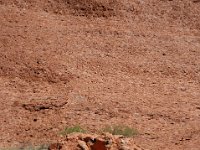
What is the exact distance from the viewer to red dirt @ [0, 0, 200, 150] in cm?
1000

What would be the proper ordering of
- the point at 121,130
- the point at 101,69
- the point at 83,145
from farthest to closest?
the point at 101,69 < the point at 121,130 < the point at 83,145

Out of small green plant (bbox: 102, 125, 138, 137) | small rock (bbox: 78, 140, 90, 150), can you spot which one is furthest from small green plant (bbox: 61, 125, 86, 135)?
small rock (bbox: 78, 140, 90, 150)

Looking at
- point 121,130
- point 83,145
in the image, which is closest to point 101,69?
point 121,130

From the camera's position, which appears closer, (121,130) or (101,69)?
(121,130)

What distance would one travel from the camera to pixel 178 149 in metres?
8.49

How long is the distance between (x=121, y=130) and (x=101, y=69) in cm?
307

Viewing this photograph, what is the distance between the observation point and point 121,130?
30.9 feet

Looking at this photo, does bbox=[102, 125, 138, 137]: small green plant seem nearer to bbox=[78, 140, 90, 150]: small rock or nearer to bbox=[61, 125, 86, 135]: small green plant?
bbox=[61, 125, 86, 135]: small green plant

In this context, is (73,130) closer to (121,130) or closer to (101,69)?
(121,130)

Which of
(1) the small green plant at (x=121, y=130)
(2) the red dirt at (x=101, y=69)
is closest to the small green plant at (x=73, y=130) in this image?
(2) the red dirt at (x=101, y=69)

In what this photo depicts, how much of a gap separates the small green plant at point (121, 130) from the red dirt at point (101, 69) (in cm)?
18

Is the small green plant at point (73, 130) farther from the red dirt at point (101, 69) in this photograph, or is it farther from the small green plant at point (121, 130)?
the small green plant at point (121, 130)

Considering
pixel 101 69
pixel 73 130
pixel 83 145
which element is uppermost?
pixel 83 145

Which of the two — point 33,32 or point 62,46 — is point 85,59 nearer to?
point 62,46
